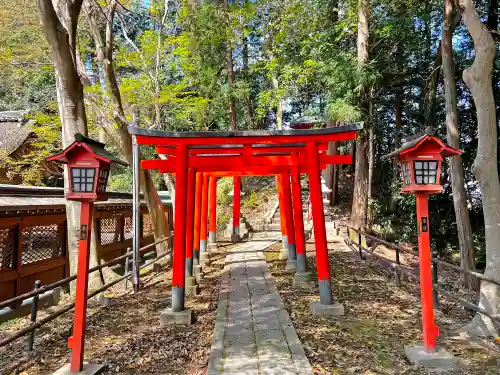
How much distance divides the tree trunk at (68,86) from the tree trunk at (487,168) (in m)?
7.62

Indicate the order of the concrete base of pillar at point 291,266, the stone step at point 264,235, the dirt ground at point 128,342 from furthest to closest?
the stone step at point 264,235
the concrete base of pillar at point 291,266
the dirt ground at point 128,342

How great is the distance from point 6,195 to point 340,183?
725 inches

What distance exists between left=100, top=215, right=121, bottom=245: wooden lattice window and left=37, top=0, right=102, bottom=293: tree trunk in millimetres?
6315

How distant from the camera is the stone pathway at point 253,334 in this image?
4.46 metres

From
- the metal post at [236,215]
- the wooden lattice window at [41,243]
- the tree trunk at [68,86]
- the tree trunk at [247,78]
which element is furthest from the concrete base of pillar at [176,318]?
the tree trunk at [247,78]

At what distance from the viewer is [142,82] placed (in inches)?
575

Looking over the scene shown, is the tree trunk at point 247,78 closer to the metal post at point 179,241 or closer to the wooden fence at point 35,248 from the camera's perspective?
the wooden fence at point 35,248

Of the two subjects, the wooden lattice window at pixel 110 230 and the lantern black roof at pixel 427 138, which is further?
the wooden lattice window at pixel 110 230

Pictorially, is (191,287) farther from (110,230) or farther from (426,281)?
(110,230)

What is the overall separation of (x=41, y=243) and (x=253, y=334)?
8.77 metres

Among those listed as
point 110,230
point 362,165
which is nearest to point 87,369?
point 110,230

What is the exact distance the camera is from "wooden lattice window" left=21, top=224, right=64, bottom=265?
10.5 meters

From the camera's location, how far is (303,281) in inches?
324

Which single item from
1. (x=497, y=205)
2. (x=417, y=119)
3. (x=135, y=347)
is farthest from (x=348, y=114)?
(x=135, y=347)
